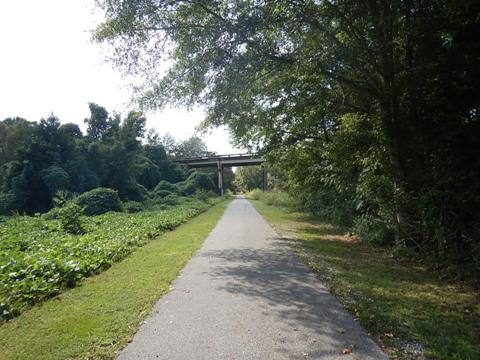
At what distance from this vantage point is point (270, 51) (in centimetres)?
866

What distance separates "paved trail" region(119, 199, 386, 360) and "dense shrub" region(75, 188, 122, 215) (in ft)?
51.8

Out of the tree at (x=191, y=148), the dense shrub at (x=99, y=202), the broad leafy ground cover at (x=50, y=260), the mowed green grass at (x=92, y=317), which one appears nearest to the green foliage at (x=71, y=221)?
the broad leafy ground cover at (x=50, y=260)

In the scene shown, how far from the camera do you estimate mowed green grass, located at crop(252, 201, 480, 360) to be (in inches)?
150

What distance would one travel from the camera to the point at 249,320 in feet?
14.8

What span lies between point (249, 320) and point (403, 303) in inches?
104

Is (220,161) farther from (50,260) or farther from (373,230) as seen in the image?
(50,260)

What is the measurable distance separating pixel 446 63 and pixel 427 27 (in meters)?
1.08

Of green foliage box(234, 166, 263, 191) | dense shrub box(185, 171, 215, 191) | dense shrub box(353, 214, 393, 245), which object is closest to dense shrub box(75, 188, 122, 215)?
dense shrub box(353, 214, 393, 245)

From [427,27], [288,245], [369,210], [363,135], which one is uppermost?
[427,27]

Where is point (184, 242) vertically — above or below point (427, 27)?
below

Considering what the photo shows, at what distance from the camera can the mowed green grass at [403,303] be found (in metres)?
3.81

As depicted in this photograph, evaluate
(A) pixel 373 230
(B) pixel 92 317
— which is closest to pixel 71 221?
(B) pixel 92 317

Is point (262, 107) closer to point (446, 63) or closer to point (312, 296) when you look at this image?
point (446, 63)

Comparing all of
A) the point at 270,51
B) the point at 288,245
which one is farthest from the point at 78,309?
the point at 270,51
